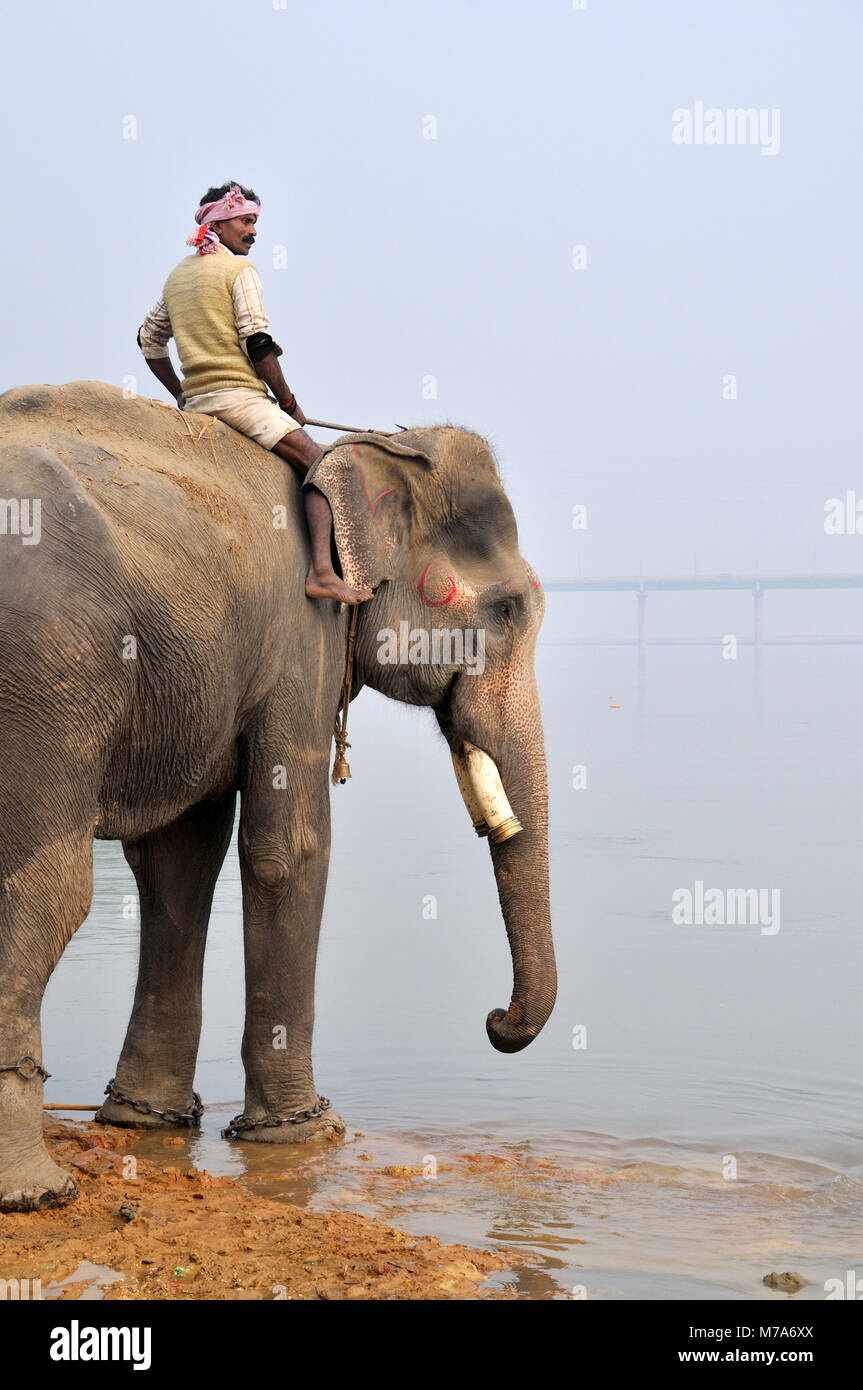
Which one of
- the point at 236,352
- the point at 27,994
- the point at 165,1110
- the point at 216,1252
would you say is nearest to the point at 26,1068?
the point at 27,994

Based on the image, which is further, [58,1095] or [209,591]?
[58,1095]

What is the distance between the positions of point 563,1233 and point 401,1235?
27.9 inches

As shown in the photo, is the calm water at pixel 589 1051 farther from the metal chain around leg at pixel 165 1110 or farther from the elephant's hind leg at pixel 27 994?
the elephant's hind leg at pixel 27 994

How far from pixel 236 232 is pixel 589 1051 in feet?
14.9

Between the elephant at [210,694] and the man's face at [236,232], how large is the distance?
943mm

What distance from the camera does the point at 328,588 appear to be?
26.2 feet

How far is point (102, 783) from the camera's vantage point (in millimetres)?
7047

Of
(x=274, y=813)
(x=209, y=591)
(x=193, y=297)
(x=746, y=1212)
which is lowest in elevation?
(x=746, y=1212)

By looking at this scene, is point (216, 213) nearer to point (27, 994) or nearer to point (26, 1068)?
point (27, 994)

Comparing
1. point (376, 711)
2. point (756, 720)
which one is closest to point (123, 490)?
point (756, 720)

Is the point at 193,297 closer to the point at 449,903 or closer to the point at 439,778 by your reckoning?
the point at 449,903

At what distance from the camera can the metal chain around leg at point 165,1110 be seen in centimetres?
838
